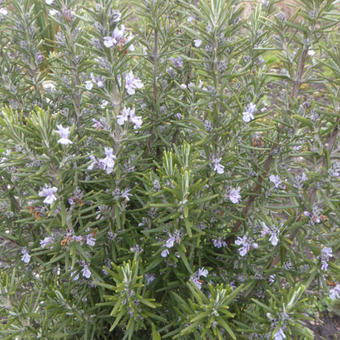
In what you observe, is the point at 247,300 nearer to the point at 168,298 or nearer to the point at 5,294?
the point at 168,298

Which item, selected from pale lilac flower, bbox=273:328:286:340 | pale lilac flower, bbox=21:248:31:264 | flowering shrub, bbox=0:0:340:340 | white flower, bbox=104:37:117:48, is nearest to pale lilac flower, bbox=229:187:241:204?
flowering shrub, bbox=0:0:340:340

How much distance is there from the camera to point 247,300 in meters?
2.04

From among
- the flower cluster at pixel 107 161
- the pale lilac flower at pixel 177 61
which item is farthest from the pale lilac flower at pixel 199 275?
the pale lilac flower at pixel 177 61

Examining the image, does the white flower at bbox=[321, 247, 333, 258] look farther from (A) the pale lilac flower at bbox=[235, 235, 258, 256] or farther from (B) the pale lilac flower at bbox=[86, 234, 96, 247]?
(B) the pale lilac flower at bbox=[86, 234, 96, 247]

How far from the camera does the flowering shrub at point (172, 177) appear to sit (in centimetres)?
151

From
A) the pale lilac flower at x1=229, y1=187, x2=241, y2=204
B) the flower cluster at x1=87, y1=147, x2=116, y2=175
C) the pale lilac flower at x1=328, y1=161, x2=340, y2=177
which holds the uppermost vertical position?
the pale lilac flower at x1=328, y1=161, x2=340, y2=177

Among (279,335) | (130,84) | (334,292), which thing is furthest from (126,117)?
(334,292)

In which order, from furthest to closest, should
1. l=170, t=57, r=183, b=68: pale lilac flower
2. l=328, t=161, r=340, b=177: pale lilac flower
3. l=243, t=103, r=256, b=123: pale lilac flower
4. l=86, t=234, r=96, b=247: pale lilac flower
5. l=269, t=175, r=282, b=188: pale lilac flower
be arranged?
l=170, t=57, r=183, b=68: pale lilac flower → l=269, t=175, r=282, b=188: pale lilac flower → l=86, t=234, r=96, b=247: pale lilac flower → l=243, t=103, r=256, b=123: pale lilac flower → l=328, t=161, r=340, b=177: pale lilac flower

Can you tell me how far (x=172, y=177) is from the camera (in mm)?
1527

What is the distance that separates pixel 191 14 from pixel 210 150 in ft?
3.27

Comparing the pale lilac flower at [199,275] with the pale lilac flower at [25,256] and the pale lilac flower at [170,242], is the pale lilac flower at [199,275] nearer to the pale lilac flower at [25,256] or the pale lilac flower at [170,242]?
the pale lilac flower at [170,242]

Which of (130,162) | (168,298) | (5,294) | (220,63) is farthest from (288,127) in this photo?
(5,294)

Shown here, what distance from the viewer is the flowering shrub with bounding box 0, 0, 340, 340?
1.51m

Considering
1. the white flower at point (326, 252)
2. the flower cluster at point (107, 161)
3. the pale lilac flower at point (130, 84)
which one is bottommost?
the white flower at point (326, 252)
